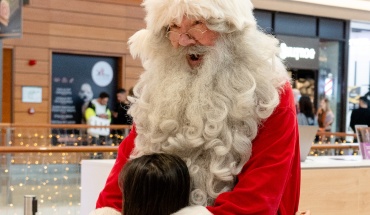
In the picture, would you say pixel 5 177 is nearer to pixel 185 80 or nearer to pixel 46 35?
pixel 185 80

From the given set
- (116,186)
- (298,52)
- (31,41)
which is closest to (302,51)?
(298,52)

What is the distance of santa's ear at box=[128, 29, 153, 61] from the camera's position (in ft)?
8.09

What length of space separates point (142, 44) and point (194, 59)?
21 centimetres

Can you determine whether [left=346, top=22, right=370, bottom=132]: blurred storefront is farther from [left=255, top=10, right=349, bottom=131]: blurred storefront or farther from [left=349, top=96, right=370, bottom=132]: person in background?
[left=349, top=96, right=370, bottom=132]: person in background

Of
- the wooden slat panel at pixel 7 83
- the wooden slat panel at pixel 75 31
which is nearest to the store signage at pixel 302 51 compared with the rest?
the wooden slat panel at pixel 75 31

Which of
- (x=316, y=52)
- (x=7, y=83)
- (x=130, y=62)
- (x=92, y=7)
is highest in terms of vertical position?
(x=92, y=7)

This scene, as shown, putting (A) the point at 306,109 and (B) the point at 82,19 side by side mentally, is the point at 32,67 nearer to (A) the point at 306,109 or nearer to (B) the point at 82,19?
(B) the point at 82,19

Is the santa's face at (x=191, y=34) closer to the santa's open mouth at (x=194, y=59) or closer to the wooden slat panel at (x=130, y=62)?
the santa's open mouth at (x=194, y=59)

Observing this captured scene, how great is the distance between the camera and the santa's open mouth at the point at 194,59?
2363mm

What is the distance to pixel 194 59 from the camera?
238 cm

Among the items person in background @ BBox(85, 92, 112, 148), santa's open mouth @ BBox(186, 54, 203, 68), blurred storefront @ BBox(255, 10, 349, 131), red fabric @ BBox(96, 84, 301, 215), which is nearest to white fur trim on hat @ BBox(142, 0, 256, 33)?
santa's open mouth @ BBox(186, 54, 203, 68)

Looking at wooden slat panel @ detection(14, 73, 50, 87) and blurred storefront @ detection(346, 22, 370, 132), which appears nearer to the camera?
wooden slat panel @ detection(14, 73, 50, 87)

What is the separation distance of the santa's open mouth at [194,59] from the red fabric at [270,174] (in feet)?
0.94

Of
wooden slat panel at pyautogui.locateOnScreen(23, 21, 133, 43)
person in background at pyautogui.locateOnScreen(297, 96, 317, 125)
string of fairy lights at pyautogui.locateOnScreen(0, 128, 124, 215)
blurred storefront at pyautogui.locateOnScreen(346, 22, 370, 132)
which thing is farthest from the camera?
blurred storefront at pyautogui.locateOnScreen(346, 22, 370, 132)
